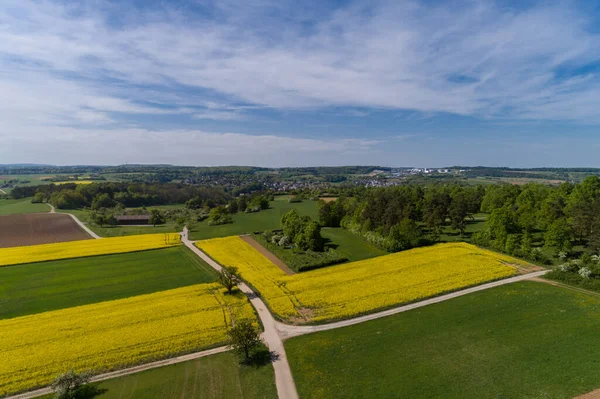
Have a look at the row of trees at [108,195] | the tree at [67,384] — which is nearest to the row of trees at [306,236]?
the tree at [67,384]

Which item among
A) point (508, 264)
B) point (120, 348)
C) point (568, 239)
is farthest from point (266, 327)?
point (568, 239)

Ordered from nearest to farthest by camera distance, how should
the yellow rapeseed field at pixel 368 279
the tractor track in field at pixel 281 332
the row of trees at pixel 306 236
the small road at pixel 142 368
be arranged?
1. the small road at pixel 142 368
2. the tractor track in field at pixel 281 332
3. the yellow rapeseed field at pixel 368 279
4. the row of trees at pixel 306 236

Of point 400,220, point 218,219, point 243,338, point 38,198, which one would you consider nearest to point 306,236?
point 400,220

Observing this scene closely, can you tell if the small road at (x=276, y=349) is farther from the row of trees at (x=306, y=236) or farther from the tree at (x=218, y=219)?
the tree at (x=218, y=219)

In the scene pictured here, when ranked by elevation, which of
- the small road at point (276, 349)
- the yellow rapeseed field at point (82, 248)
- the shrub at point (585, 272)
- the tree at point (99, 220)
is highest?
the shrub at point (585, 272)

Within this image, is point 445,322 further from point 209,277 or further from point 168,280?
point 168,280

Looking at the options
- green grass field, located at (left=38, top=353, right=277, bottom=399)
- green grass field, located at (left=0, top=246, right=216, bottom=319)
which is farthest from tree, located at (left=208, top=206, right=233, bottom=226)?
green grass field, located at (left=38, top=353, right=277, bottom=399)
